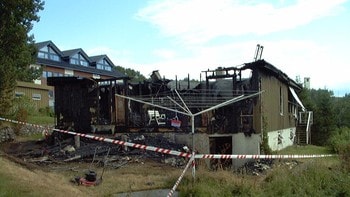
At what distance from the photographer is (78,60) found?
54.8m

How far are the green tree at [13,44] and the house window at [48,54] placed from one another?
2699 centimetres

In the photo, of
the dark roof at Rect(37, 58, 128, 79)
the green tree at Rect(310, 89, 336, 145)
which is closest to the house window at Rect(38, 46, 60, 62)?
the dark roof at Rect(37, 58, 128, 79)

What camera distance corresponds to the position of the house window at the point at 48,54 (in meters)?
48.3

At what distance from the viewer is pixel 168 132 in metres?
17.8

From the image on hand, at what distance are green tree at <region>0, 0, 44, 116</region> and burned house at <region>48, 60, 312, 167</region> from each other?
203 cm

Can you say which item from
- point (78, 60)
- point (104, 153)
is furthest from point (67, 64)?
point (104, 153)

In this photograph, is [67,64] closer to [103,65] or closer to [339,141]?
[103,65]

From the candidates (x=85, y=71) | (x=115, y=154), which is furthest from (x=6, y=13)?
(x=85, y=71)

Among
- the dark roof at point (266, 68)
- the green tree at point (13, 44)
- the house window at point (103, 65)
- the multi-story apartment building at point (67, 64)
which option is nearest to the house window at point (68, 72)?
the multi-story apartment building at point (67, 64)

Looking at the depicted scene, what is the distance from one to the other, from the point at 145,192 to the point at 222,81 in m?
11.1

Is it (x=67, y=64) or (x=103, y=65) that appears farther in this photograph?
(x=103, y=65)

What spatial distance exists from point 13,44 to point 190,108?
9.62 meters

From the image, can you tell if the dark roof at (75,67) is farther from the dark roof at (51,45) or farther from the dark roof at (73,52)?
the dark roof at (73,52)

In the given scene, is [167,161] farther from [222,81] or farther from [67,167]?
[222,81]
